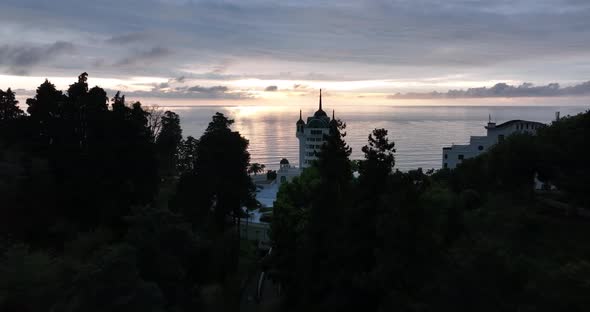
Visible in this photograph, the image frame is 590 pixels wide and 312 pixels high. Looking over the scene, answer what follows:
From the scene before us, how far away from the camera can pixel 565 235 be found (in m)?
19.5

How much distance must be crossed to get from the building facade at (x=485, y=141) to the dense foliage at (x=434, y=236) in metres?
30.9

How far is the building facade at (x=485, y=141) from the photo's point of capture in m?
56.8

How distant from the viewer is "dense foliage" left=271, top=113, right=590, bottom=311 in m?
9.17

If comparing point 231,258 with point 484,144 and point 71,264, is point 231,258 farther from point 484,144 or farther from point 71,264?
point 484,144

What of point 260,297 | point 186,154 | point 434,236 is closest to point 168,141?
point 186,154

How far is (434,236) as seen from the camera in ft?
42.3

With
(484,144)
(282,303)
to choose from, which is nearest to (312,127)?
(484,144)

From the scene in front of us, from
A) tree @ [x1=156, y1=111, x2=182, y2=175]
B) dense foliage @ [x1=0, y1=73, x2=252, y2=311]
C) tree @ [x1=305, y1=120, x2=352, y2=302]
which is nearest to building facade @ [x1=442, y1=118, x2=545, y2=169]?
tree @ [x1=156, y1=111, x2=182, y2=175]

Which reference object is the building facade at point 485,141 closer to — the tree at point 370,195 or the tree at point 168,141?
the tree at point 168,141

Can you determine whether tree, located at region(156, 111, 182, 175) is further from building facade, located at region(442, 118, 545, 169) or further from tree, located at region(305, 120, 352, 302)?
building facade, located at region(442, 118, 545, 169)

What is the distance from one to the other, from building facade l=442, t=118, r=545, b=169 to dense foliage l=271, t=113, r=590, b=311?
30.9 m

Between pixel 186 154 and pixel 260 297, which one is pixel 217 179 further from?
pixel 186 154

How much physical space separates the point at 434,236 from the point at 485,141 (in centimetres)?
4914

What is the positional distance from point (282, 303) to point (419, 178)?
8.92 m
